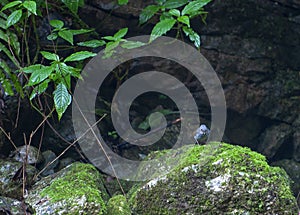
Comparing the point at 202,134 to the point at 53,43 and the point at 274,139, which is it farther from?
the point at 53,43

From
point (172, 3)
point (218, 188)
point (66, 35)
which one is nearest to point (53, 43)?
point (66, 35)

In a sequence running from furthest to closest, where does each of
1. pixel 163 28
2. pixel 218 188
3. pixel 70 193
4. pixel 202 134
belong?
pixel 202 134, pixel 163 28, pixel 70 193, pixel 218 188

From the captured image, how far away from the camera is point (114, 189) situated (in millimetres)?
3037

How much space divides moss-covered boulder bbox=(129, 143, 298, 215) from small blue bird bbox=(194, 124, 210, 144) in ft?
3.69

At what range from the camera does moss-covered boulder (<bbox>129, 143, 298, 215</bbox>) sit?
2.08 m

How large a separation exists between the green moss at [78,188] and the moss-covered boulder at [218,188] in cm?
23

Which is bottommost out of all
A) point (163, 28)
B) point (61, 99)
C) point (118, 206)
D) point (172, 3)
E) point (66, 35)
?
point (118, 206)

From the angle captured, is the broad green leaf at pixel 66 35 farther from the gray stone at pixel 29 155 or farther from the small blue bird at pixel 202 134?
the small blue bird at pixel 202 134

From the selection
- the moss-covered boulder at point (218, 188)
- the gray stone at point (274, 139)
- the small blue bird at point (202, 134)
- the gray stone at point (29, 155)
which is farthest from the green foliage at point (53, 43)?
the gray stone at point (274, 139)

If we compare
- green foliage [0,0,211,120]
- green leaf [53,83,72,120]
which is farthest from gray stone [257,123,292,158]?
green leaf [53,83,72,120]

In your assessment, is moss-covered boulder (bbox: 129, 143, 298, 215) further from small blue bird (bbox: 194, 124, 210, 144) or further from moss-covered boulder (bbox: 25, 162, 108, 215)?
small blue bird (bbox: 194, 124, 210, 144)

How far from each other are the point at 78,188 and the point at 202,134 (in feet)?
4.96

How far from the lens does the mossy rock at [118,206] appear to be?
2333mm

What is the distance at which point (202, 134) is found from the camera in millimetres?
3590
